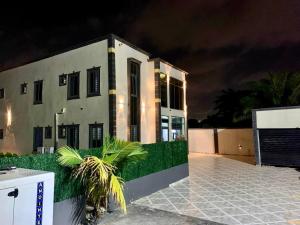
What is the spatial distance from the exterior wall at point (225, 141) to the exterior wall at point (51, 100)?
15.4 m

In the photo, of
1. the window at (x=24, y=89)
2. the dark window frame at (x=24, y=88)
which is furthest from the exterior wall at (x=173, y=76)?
the window at (x=24, y=89)

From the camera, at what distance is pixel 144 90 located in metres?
19.8

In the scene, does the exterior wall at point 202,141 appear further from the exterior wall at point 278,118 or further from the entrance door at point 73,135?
the entrance door at point 73,135

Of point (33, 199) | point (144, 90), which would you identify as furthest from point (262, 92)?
point (33, 199)

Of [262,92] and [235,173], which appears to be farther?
[262,92]

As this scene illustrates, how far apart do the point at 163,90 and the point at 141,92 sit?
3.60 metres

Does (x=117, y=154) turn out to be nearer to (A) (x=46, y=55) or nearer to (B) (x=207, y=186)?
(B) (x=207, y=186)

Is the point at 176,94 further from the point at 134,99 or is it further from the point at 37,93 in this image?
the point at 37,93

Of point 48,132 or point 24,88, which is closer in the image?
point 48,132

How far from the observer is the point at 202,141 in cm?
2870

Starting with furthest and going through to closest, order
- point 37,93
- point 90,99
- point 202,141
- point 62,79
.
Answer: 1. point 202,141
2. point 37,93
3. point 62,79
4. point 90,99

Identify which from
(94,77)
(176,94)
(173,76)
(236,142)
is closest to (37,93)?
(94,77)

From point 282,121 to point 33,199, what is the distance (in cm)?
1664

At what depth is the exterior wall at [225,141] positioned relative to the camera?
25.1 metres
